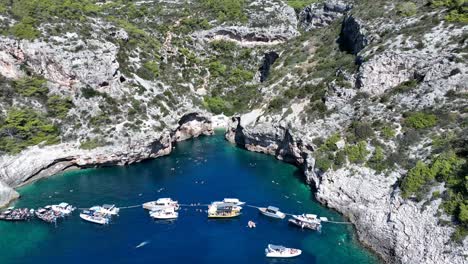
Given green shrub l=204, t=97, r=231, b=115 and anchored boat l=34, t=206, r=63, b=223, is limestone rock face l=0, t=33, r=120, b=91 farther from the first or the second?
anchored boat l=34, t=206, r=63, b=223

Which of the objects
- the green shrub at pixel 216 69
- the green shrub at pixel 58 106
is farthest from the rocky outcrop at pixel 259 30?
the green shrub at pixel 58 106

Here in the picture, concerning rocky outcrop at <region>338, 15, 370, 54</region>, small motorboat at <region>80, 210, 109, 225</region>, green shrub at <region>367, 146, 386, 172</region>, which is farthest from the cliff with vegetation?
small motorboat at <region>80, 210, 109, 225</region>

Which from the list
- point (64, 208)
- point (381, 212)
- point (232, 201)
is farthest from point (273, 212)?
point (64, 208)

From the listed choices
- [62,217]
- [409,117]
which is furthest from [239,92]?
[62,217]

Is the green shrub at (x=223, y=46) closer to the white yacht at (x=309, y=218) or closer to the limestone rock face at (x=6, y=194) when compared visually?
the limestone rock face at (x=6, y=194)

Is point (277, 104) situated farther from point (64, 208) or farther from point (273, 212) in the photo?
point (64, 208)
